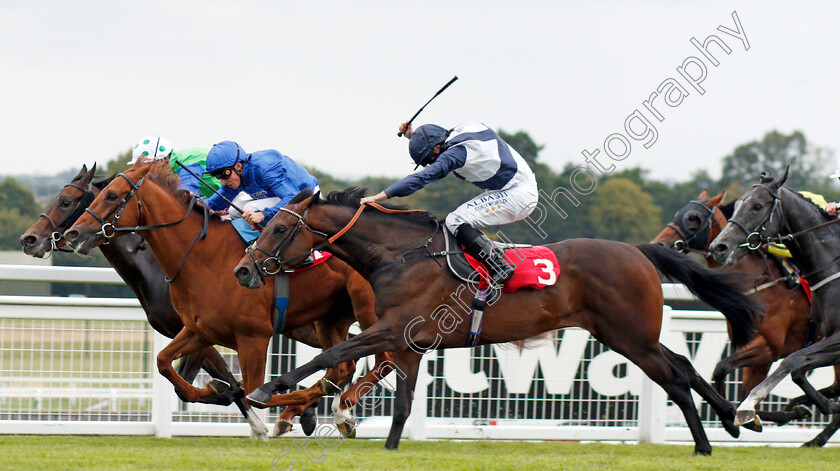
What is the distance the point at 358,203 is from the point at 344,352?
857 millimetres

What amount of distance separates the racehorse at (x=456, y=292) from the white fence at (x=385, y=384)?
2.71 feet

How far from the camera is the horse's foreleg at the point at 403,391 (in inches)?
222

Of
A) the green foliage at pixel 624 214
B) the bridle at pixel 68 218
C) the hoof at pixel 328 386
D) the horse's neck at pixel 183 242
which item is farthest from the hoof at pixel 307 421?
the green foliage at pixel 624 214

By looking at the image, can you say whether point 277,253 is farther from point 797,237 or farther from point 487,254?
point 797,237

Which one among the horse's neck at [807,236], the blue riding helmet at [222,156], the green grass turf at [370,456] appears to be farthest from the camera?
the horse's neck at [807,236]

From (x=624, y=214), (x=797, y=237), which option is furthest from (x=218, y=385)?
(x=624, y=214)

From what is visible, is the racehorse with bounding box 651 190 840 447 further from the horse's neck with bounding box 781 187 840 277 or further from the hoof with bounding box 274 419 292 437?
the hoof with bounding box 274 419 292 437

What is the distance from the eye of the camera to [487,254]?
207 inches

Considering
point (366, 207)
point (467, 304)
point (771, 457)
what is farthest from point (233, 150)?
point (771, 457)

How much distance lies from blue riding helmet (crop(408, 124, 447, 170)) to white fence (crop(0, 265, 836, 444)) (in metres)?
1.61

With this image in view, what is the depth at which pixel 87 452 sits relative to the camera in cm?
512

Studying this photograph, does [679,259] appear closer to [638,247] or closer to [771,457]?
[638,247]

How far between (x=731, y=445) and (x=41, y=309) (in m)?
4.59

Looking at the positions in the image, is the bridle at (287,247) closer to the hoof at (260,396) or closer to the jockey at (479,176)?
the jockey at (479,176)
